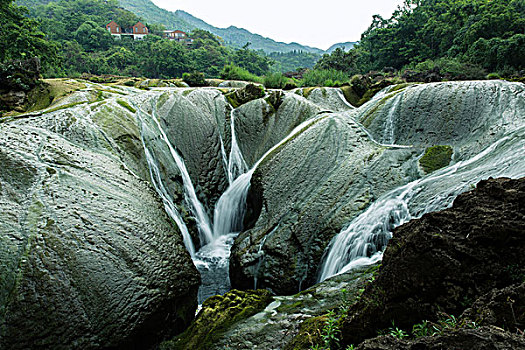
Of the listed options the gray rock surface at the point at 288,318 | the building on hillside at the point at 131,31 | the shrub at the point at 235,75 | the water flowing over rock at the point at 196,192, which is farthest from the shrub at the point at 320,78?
the building on hillside at the point at 131,31

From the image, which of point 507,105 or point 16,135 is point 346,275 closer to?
point 507,105

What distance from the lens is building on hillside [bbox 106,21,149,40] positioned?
7438 cm

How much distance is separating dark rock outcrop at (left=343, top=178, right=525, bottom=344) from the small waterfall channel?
496 centimetres

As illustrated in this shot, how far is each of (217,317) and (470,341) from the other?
3.07 m

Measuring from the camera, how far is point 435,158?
6398 millimetres

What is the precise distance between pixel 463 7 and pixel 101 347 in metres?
41.3

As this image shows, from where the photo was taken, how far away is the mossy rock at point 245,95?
1152cm

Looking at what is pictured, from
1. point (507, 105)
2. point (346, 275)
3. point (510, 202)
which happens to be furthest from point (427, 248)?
point (507, 105)

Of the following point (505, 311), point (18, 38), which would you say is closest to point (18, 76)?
point (18, 38)

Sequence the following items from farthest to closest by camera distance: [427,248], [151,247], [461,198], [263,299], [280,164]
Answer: [280,164], [151,247], [263,299], [461,198], [427,248]

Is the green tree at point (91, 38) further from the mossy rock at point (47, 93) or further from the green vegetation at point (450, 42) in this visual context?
the mossy rock at point (47, 93)

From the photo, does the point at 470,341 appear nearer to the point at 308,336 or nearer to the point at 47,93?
the point at 308,336

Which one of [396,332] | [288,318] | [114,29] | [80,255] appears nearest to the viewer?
[396,332]

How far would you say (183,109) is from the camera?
9953 mm
